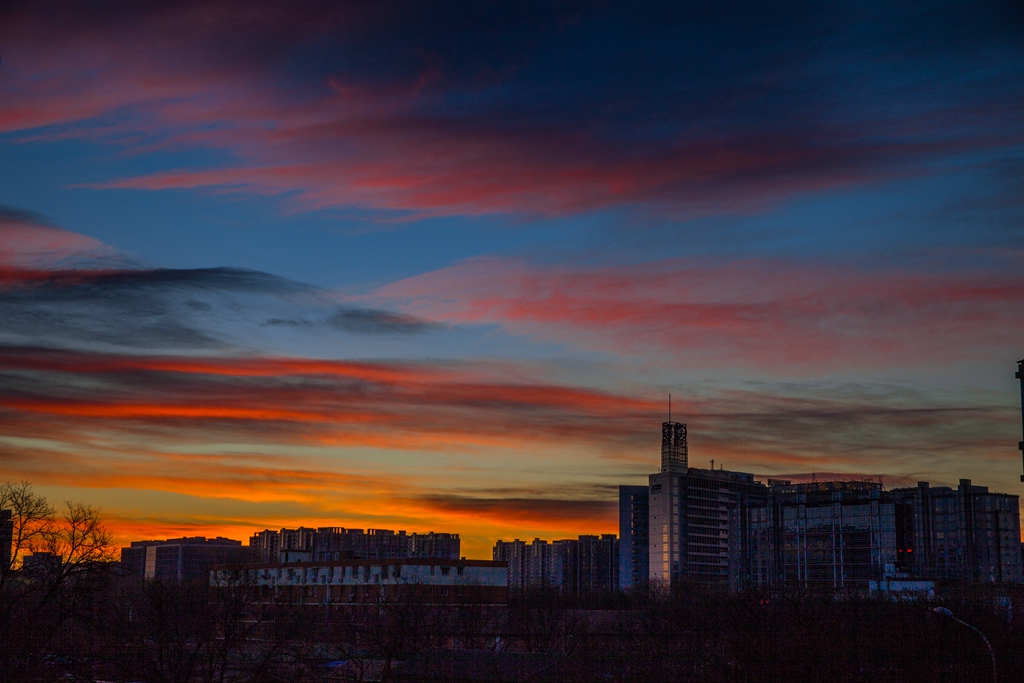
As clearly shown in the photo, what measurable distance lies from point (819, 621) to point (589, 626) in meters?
39.3

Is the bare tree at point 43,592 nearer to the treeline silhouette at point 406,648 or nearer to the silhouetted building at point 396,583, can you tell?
the treeline silhouette at point 406,648

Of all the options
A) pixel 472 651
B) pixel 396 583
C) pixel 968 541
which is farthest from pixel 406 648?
pixel 968 541

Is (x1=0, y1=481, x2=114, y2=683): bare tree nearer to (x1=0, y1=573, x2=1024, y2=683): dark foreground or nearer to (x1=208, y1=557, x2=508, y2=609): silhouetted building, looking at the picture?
(x1=0, y1=573, x2=1024, y2=683): dark foreground

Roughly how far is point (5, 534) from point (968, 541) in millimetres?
174029

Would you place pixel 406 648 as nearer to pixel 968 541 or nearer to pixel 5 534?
pixel 5 534

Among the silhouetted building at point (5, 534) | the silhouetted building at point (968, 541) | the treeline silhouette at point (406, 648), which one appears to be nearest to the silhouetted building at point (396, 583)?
the treeline silhouette at point (406, 648)

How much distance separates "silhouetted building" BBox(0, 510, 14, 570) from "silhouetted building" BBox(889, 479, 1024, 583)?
6426 inches

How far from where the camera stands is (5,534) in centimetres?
6681

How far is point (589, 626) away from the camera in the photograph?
10988 centimetres

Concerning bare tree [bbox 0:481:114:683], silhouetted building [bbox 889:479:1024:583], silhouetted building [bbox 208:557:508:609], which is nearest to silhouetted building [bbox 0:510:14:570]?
bare tree [bbox 0:481:114:683]

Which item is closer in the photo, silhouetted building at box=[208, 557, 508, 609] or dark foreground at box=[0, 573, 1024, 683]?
dark foreground at box=[0, 573, 1024, 683]

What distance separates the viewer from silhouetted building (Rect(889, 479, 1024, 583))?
192m

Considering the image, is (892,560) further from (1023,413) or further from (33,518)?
(33,518)

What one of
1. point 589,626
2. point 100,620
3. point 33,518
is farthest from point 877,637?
point 33,518
